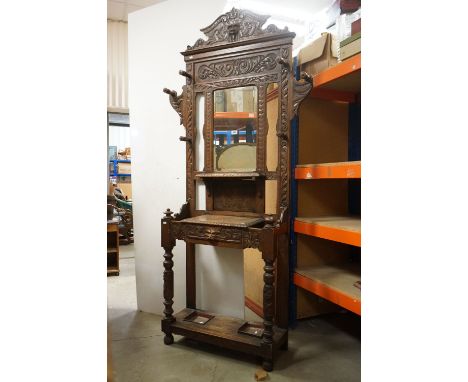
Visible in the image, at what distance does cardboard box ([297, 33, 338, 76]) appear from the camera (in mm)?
2133

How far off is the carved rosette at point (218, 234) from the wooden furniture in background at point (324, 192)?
19.4 inches

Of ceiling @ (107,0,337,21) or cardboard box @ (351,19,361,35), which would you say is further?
ceiling @ (107,0,337,21)

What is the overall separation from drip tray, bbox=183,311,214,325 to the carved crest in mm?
1813

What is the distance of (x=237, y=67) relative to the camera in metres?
2.18

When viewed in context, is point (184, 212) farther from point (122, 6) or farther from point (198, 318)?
point (122, 6)

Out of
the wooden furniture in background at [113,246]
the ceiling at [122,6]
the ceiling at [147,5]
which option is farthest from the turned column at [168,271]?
the ceiling at [122,6]

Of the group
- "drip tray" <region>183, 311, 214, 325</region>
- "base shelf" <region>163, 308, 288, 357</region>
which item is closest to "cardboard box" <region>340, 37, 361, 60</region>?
"base shelf" <region>163, 308, 288, 357</region>

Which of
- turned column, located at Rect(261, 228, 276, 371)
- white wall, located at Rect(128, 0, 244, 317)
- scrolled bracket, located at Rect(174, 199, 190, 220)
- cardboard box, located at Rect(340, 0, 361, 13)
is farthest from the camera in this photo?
white wall, located at Rect(128, 0, 244, 317)

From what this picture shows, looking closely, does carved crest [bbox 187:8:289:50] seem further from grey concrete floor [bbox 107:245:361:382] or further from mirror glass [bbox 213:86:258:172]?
grey concrete floor [bbox 107:245:361:382]

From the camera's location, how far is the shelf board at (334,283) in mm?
1829

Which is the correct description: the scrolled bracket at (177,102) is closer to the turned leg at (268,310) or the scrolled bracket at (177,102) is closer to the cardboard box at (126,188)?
the turned leg at (268,310)

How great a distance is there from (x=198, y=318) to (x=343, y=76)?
1.78m
